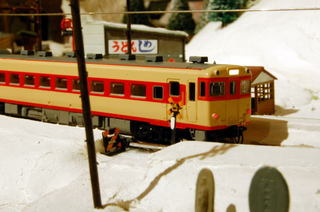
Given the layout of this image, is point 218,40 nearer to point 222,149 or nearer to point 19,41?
point 19,41

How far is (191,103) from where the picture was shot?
1530cm

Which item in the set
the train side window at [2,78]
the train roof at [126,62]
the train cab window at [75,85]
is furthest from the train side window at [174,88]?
the train side window at [2,78]

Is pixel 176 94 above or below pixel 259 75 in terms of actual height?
below

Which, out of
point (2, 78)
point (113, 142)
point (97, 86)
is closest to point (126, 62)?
point (97, 86)

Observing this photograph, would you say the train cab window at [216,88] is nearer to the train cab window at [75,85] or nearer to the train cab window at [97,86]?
the train cab window at [97,86]

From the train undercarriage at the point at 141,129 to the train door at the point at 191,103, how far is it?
556 millimetres

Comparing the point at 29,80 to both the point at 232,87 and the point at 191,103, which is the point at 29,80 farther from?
the point at 232,87

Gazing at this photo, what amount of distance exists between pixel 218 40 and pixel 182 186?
3253 centimetres

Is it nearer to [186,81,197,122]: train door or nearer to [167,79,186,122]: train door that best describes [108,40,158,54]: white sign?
[167,79,186,122]: train door

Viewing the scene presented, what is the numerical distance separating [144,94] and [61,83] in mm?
4709

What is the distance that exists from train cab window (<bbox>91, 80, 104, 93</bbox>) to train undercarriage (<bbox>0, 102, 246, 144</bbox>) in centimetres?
122

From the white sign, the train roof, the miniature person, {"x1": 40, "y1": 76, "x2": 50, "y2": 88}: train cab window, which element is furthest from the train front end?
the white sign

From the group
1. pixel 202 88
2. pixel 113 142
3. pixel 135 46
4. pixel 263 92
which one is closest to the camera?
pixel 202 88

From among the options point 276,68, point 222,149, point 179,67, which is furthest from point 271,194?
point 276,68
